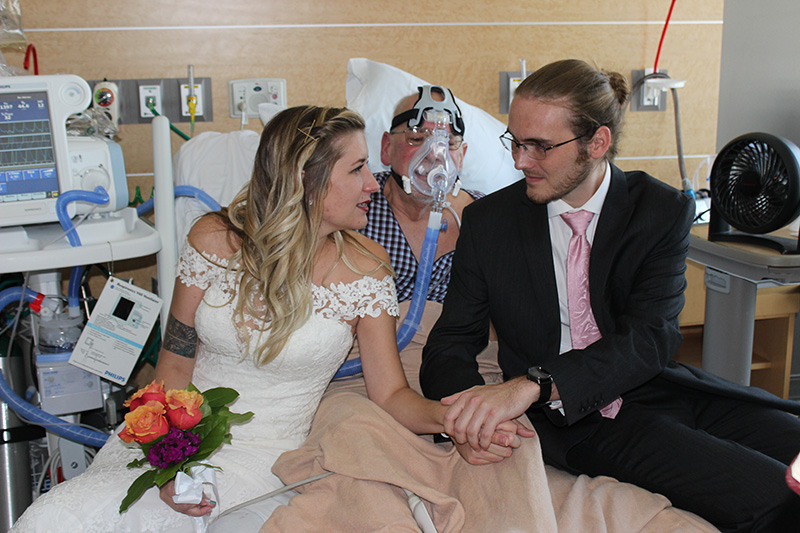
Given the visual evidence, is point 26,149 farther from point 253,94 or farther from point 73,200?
point 253,94

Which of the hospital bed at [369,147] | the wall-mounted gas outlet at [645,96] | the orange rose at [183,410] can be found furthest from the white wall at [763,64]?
the orange rose at [183,410]

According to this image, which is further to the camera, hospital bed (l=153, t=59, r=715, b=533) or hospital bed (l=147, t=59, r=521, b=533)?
hospital bed (l=147, t=59, r=521, b=533)

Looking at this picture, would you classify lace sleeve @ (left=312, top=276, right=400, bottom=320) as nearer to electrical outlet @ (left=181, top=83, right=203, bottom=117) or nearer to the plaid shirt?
the plaid shirt

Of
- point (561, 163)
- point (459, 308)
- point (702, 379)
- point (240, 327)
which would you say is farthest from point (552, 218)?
point (240, 327)

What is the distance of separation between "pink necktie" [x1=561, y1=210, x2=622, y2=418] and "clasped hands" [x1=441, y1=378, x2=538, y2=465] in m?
0.26

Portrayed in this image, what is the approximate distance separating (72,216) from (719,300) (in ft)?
6.31

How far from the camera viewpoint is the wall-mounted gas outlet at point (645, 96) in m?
2.96

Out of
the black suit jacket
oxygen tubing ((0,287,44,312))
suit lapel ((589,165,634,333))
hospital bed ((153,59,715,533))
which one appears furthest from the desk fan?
oxygen tubing ((0,287,44,312))

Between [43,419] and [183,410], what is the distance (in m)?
1.06

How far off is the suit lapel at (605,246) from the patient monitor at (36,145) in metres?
1.39

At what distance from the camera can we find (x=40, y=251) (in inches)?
73.5

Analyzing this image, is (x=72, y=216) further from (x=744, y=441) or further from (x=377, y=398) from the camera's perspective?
(x=744, y=441)

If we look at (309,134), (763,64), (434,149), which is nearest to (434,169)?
(434,149)

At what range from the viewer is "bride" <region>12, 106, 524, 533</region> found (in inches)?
62.2
